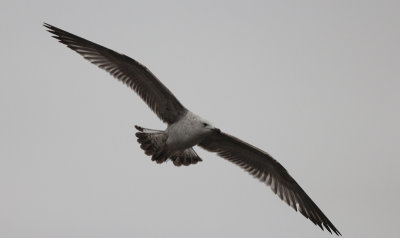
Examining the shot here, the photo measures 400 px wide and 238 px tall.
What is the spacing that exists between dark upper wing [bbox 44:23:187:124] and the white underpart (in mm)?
276

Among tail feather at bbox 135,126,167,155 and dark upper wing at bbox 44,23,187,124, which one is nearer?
dark upper wing at bbox 44,23,187,124

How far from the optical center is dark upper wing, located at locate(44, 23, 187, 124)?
11930 mm

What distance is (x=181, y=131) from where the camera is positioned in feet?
38.4

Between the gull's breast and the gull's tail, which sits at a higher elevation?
the gull's breast

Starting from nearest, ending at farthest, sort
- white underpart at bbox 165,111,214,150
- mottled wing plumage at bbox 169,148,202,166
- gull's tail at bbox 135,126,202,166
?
white underpart at bbox 165,111,214,150, gull's tail at bbox 135,126,202,166, mottled wing plumage at bbox 169,148,202,166

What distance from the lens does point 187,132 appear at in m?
11.7

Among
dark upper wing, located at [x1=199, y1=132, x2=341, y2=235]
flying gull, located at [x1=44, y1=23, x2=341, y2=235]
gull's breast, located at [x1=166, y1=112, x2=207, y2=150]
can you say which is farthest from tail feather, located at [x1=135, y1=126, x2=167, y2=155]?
dark upper wing, located at [x1=199, y1=132, x2=341, y2=235]

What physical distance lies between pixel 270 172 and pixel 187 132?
248 cm

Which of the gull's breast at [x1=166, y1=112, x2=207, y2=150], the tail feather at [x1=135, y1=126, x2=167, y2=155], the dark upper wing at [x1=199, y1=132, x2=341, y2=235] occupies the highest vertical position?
the dark upper wing at [x1=199, y1=132, x2=341, y2=235]

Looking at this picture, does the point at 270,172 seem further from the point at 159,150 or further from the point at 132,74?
the point at 132,74

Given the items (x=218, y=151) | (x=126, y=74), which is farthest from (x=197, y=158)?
(x=126, y=74)

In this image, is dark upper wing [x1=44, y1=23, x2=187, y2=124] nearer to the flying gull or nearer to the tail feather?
the flying gull

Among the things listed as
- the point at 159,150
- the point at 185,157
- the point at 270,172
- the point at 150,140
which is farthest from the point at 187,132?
the point at 270,172

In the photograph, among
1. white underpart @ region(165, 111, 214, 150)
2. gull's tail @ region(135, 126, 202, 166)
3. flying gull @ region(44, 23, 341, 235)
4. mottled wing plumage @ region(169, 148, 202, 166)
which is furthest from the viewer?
mottled wing plumage @ region(169, 148, 202, 166)
